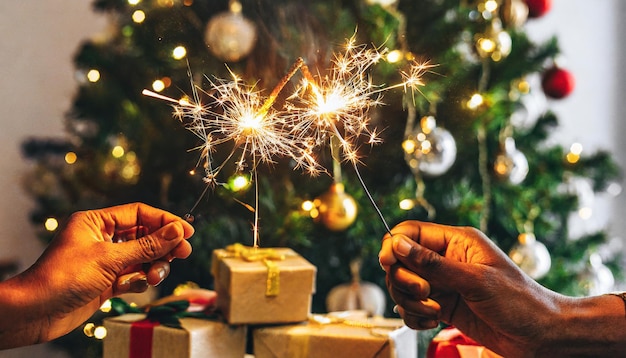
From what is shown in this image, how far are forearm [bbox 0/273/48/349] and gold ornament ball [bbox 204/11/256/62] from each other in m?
0.37

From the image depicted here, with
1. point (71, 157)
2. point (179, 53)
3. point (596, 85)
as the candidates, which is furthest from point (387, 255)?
point (596, 85)

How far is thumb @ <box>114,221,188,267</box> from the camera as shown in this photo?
0.78m

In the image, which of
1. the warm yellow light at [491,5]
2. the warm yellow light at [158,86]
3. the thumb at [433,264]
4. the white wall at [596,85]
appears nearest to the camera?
the thumb at [433,264]

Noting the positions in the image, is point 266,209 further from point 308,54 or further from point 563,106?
point 563,106

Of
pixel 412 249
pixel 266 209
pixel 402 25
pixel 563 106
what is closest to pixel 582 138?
pixel 563 106

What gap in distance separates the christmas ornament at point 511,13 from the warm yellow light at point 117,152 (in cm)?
92

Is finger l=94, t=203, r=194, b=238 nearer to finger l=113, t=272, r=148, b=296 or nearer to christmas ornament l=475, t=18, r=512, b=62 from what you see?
finger l=113, t=272, r=148, b=296

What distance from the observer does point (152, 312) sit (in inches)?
38.8

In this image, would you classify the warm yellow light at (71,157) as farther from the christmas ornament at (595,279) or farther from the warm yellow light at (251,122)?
the christmas ornament at (595,279)

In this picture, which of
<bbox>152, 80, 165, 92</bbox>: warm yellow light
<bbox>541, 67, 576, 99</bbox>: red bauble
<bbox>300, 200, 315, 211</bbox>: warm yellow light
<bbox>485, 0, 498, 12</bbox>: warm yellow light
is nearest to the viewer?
<bbox>152, 80, 165, 92</bbox>: warm yellow light

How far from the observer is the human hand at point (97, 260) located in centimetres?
77

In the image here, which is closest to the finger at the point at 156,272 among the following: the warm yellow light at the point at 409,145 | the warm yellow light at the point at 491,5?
the warm yellow light at the point at 409,145

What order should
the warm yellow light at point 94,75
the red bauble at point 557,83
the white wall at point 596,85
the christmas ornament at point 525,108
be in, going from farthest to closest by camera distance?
the white wall at point 596,85 < the red bauble at point 557,83 < the christmas ornament at point 525,108 < the warm yellow light at point 94,75

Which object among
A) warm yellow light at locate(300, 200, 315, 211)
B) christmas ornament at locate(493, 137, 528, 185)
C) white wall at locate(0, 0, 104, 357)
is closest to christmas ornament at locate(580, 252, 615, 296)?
christmas ornament at locate(493, 137, 528, 185)
